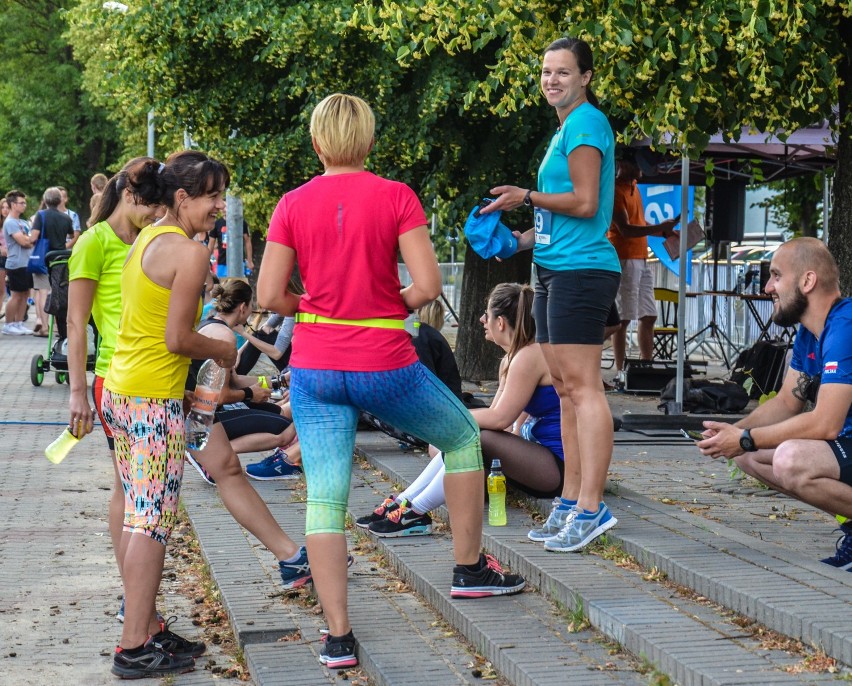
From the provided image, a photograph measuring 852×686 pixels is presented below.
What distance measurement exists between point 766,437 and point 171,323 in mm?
2339

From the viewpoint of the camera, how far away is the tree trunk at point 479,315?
13.7 meters

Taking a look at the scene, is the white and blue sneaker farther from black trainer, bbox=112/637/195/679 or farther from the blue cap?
black trainer, bbox=112/637/195/679

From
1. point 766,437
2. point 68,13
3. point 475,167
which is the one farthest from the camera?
point 68,13

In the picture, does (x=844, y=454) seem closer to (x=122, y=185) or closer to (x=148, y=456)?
(x=148, y=456)

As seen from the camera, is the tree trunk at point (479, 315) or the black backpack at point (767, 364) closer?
the black backpack at point (767, 364)

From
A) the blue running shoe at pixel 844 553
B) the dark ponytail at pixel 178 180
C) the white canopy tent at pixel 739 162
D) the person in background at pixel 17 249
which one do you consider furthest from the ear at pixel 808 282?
the person in background at pixel 17 249

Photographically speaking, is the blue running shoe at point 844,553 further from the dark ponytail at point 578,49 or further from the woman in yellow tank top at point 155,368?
the woman in yellow tank top at point 155,368

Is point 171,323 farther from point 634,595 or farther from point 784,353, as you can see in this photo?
point 784,353

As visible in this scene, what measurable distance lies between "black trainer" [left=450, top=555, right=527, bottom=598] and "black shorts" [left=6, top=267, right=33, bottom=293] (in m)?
16.7

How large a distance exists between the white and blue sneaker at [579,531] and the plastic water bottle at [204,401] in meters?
1.55

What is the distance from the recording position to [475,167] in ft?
40.9

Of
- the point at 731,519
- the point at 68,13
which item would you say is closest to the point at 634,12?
the point at 731,519

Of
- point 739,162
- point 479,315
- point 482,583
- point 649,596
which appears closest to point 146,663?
point 482,583

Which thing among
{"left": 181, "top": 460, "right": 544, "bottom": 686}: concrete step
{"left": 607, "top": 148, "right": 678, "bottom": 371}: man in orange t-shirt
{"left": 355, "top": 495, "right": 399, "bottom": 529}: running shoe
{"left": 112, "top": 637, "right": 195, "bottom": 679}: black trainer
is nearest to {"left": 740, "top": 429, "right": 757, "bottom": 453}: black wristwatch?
{"left": 181, "top": 460, "right": 544, "bottom": 686}: concrete step
